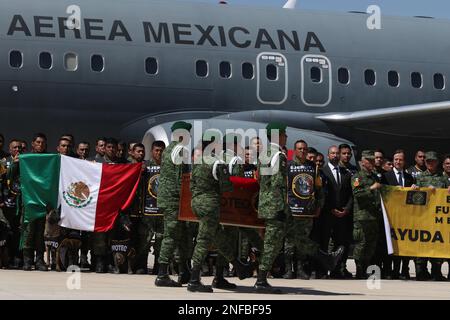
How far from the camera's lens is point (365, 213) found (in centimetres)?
1670

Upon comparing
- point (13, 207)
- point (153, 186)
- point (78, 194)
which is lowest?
point (13, 207)

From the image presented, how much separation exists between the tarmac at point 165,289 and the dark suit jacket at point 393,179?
1601 millimetres

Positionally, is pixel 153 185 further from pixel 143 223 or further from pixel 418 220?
pixel 418 220

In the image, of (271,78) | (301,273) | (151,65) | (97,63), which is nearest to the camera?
(301,273)

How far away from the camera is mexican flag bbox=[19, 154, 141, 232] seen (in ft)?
53.6

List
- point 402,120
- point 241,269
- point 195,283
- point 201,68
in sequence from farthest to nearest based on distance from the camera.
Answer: point 402,120, point 201,68, point 241,269, point 195,283

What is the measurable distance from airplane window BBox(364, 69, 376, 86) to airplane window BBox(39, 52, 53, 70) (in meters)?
7.42

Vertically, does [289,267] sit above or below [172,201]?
below

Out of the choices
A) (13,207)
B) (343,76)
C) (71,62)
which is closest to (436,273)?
(13,207)

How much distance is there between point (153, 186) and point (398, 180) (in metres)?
3.99

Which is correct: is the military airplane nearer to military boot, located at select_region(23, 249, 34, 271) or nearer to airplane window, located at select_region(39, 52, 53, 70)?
airplane window, located at select_region(39, 52, 53, 70)

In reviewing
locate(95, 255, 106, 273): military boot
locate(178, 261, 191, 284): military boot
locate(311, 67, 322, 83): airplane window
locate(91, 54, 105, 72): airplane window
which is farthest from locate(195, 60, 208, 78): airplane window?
locate(178, 261, 191, 284): military boot

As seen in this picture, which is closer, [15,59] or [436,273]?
[436,273]
